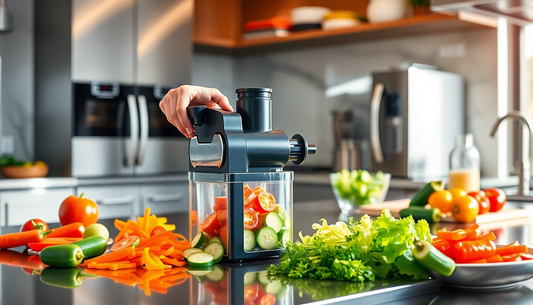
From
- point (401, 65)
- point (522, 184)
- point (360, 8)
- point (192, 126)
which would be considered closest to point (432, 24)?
point (401, 65)

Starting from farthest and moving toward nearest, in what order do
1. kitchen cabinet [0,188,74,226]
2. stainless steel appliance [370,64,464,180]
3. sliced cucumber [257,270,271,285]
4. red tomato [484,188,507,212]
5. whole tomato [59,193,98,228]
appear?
stainless steel appliance [370,64,464,180] → kitchen cabinet [0,188,74,226] → red tomato [484,188,507,212] → whole tomato [59,193,98,228] → sliced cucumber [257,270,271,285]

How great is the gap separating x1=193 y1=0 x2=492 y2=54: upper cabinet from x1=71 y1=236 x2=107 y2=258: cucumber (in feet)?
9.82

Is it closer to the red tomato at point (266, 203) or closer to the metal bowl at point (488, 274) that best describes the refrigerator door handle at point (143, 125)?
the red tomato at point (266, 203)

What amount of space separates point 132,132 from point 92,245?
2.99 meters

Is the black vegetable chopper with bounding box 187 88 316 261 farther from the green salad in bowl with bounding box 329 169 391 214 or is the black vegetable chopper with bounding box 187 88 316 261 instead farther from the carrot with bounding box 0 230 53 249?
the green salad in bowl with bounding box 329 169 391 214

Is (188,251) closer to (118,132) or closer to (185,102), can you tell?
(185,102)

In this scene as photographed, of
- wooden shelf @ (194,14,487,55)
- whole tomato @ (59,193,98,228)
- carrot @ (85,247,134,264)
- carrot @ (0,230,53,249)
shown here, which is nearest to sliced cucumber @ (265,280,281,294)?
carrot @ (85,247,134,264)

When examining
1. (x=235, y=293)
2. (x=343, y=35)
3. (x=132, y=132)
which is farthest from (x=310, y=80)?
(x=235, y=293)

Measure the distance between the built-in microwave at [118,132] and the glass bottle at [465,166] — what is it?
212 cm

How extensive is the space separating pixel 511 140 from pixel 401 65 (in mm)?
852

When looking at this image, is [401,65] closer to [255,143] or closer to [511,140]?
[511,140]

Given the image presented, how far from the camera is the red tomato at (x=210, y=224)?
3.88ft

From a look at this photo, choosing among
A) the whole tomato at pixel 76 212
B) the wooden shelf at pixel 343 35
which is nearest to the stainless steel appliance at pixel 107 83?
the wooden shelf at pixel 343 35

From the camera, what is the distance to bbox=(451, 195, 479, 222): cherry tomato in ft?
6.36
